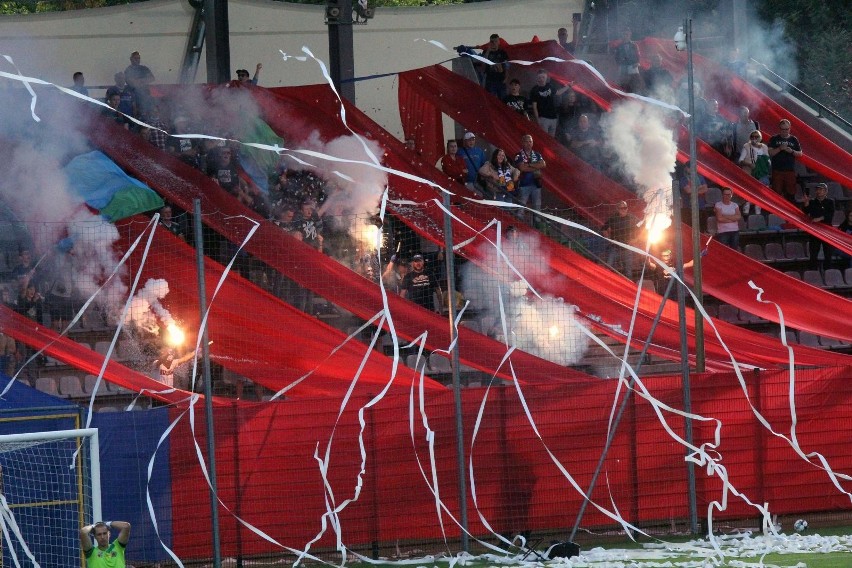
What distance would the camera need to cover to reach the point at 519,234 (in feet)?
42.2

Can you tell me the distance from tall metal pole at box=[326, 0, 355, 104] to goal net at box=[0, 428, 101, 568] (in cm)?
831

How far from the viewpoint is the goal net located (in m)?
10.2

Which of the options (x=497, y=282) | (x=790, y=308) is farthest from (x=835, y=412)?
(x=497, y=282)

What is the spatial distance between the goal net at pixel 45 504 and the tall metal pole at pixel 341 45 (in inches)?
327

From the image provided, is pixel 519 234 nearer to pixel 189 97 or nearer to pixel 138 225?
pixel 138 225

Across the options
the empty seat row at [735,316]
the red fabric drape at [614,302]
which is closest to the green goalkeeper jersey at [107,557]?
the red fabric drape at [614,302]

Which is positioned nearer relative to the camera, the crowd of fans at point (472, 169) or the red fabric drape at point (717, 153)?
the crowd of fans at point (472, 169)

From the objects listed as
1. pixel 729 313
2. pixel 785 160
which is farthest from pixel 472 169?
pixel 785 160

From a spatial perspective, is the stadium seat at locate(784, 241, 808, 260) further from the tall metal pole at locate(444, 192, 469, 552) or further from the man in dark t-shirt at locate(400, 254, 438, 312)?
the tall metal pole at locate(444, 192, 469, 552)

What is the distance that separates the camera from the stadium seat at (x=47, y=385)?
12.3m

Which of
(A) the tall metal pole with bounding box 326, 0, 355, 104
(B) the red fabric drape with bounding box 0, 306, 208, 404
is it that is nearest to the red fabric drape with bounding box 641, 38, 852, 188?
(A) the tall metal pole with bounding box 326, 0, 355, 104

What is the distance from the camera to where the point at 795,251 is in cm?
1794

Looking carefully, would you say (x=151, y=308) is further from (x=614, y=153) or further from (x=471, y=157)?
(x=614, y=153)

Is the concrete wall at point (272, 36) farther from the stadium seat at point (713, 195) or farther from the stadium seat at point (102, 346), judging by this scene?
the stadium seat at point (102, 346)
